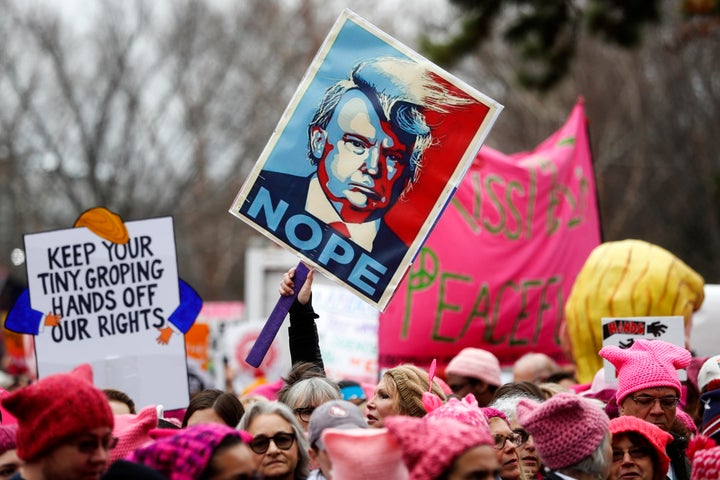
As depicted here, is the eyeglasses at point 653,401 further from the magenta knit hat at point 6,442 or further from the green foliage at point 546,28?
the green foliage at point 546,28

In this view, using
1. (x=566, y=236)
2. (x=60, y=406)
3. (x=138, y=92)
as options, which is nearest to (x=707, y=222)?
(x=138, y=92)

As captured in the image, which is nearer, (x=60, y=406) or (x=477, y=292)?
(x=60, y=406)

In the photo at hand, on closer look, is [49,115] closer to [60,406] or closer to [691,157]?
[691,157]

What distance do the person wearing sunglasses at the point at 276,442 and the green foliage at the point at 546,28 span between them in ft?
28.5

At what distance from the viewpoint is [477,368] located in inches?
316

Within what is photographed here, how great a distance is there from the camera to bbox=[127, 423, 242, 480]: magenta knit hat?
4.35 meters

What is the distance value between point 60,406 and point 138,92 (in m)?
24.0

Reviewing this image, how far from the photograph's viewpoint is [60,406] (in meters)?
4.34

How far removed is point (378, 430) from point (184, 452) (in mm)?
706

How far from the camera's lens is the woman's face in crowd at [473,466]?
→ 4328 millimetres

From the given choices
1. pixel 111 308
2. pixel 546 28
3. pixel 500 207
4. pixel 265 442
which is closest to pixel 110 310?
pixel 111 308

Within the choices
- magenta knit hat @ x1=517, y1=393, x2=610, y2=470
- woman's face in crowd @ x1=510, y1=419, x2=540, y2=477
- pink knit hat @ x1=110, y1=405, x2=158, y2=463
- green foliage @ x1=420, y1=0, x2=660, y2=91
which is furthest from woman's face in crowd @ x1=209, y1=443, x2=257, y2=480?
green foliage @ x1=420, y1=0, x2=660, y2=91

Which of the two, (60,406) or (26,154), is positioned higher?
(60,406)

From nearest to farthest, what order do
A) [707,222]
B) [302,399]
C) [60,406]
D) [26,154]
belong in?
[60,406] < [302,399] < [26,154] < [707,222]
